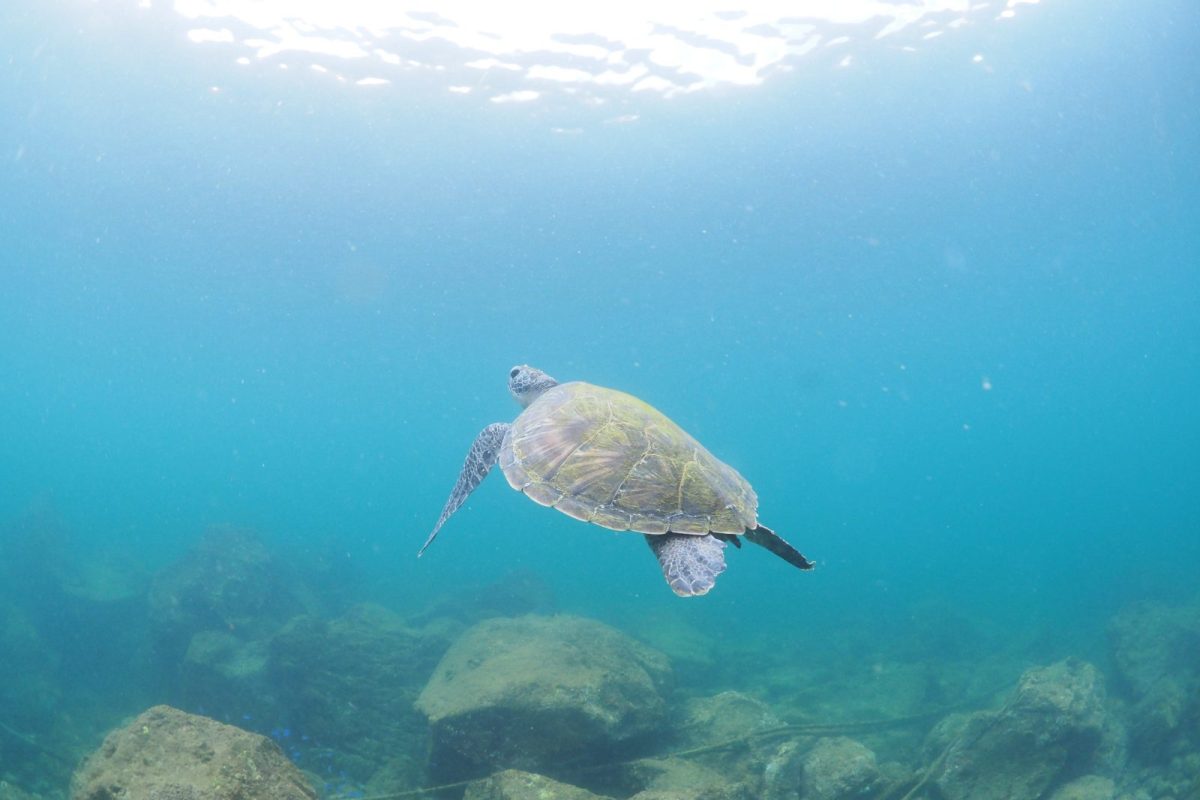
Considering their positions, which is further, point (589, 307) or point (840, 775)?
point (589, 307)

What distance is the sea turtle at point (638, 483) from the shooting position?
472 cm

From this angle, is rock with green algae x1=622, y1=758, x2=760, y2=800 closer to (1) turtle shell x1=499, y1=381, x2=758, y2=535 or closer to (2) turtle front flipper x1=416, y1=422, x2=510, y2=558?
(1) turtle shell x1=499, y1=381, x2=758, y2=535

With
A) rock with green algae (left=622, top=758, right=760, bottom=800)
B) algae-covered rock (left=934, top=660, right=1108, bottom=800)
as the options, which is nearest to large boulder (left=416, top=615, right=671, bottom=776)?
rock with green algae (left=622, top=758, right=760, bottom=800)

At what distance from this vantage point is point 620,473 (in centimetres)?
504

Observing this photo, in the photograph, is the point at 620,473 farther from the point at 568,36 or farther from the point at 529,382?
the point at 568,36

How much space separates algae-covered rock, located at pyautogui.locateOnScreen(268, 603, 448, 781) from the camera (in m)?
8.87

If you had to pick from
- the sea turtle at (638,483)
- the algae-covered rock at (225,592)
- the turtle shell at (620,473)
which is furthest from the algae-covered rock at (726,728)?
the algae-covered rock at (225,592)

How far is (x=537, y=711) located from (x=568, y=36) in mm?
19570

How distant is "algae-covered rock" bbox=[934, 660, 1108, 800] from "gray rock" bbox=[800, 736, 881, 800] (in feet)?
3.17

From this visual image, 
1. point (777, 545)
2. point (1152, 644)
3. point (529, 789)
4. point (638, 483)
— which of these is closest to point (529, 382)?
point (638, 483)

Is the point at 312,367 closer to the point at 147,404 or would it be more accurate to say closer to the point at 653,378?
the point at 653,378

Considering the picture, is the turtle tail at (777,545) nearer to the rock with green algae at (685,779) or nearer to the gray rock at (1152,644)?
the rock with green algae at (685,779)

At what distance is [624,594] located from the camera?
2927cm

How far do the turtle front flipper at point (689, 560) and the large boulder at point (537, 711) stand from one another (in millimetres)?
3398
